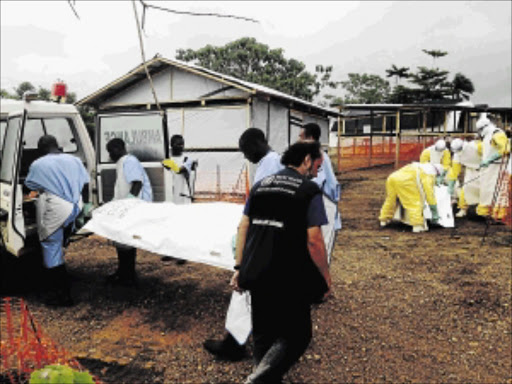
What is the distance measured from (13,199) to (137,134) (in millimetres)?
1696

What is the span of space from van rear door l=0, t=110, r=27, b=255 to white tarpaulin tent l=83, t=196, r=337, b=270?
0.77 meters

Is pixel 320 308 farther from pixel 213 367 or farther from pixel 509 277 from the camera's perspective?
pixel 509 277

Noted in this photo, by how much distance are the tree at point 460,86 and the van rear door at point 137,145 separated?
35.9 meters

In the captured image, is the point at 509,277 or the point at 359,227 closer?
the point at 509,277

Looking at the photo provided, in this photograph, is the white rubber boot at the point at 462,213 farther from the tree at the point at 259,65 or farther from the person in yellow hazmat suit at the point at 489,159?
the tree at the point at 259,65

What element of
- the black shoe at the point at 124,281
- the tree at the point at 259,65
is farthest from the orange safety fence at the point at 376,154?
the black shoe at the point at 124,281

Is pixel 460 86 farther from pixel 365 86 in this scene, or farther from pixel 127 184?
pixel 127 184

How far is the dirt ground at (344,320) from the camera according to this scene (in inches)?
130

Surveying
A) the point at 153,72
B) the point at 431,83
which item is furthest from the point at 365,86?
the point at 153,72

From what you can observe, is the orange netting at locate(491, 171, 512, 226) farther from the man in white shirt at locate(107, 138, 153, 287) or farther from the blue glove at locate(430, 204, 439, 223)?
the man in white shirt at locate(107, 138, 153, 287)

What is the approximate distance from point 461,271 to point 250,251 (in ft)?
14.2

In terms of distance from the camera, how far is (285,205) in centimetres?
234

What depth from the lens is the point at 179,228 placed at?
3.88 m

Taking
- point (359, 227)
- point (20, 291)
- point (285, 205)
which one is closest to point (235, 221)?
point (285, 205)
